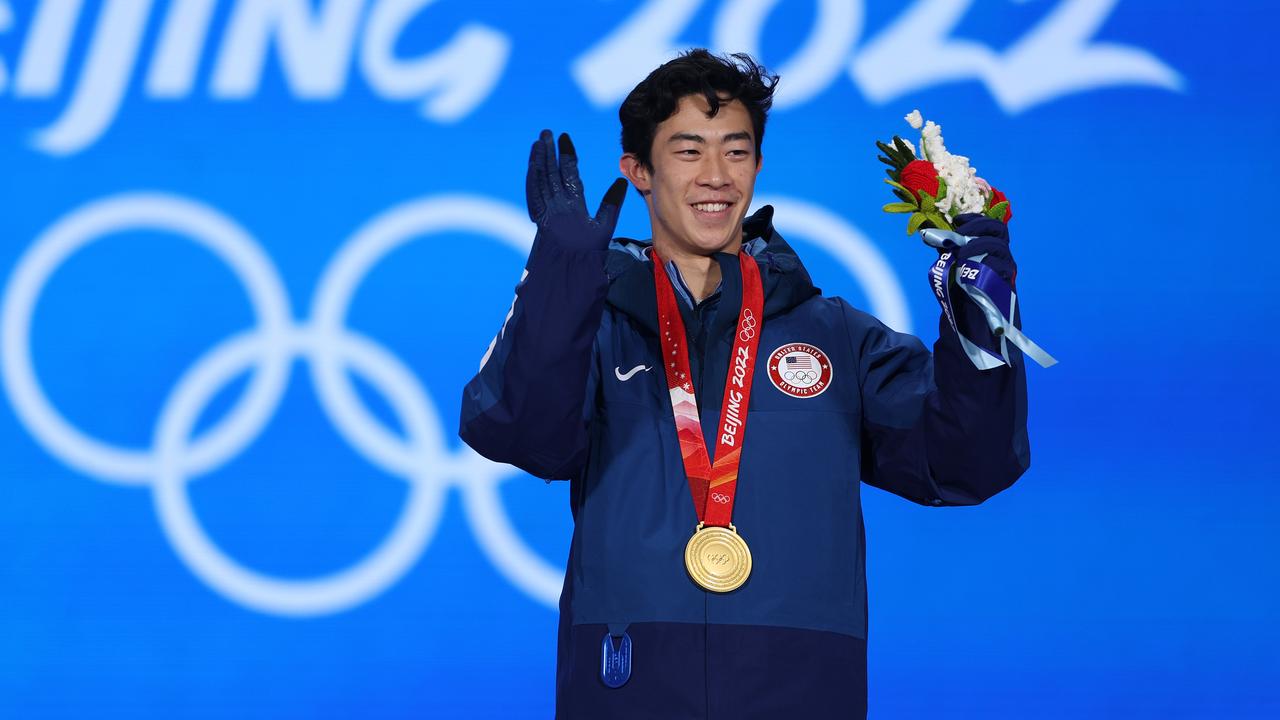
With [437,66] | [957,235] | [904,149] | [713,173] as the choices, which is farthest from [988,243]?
[437,66]

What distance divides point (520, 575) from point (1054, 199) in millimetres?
1451

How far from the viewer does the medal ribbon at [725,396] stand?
1847mm

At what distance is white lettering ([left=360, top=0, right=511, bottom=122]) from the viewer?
3291mm

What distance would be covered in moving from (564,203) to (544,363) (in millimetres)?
197

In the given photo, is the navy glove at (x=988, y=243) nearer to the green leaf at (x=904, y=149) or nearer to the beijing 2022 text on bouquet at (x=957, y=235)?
the beijing 2022 text on bouquet at (x=957, y=235)

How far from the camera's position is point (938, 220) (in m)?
1.83

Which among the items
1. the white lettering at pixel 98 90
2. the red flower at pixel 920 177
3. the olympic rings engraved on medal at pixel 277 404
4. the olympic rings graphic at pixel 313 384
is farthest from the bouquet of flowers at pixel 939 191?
the white lettering at pixel 98 90

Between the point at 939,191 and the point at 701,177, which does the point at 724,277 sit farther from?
the point at 939,191

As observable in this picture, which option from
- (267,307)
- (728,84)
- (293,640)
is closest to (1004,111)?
(728,84)

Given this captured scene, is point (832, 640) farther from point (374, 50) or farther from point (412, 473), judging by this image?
point (374, 50)

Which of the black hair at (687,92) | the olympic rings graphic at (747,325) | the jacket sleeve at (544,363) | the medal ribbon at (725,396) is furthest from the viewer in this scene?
the black hair at (687,92)

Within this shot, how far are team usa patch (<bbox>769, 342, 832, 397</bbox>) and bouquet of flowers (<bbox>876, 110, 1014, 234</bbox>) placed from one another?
0.23 metres

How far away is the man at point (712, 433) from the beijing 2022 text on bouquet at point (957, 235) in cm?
2

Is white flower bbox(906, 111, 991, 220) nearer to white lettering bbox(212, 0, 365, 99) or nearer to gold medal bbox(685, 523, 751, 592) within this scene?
gold medal bbox(685, 523, 751, 592)
